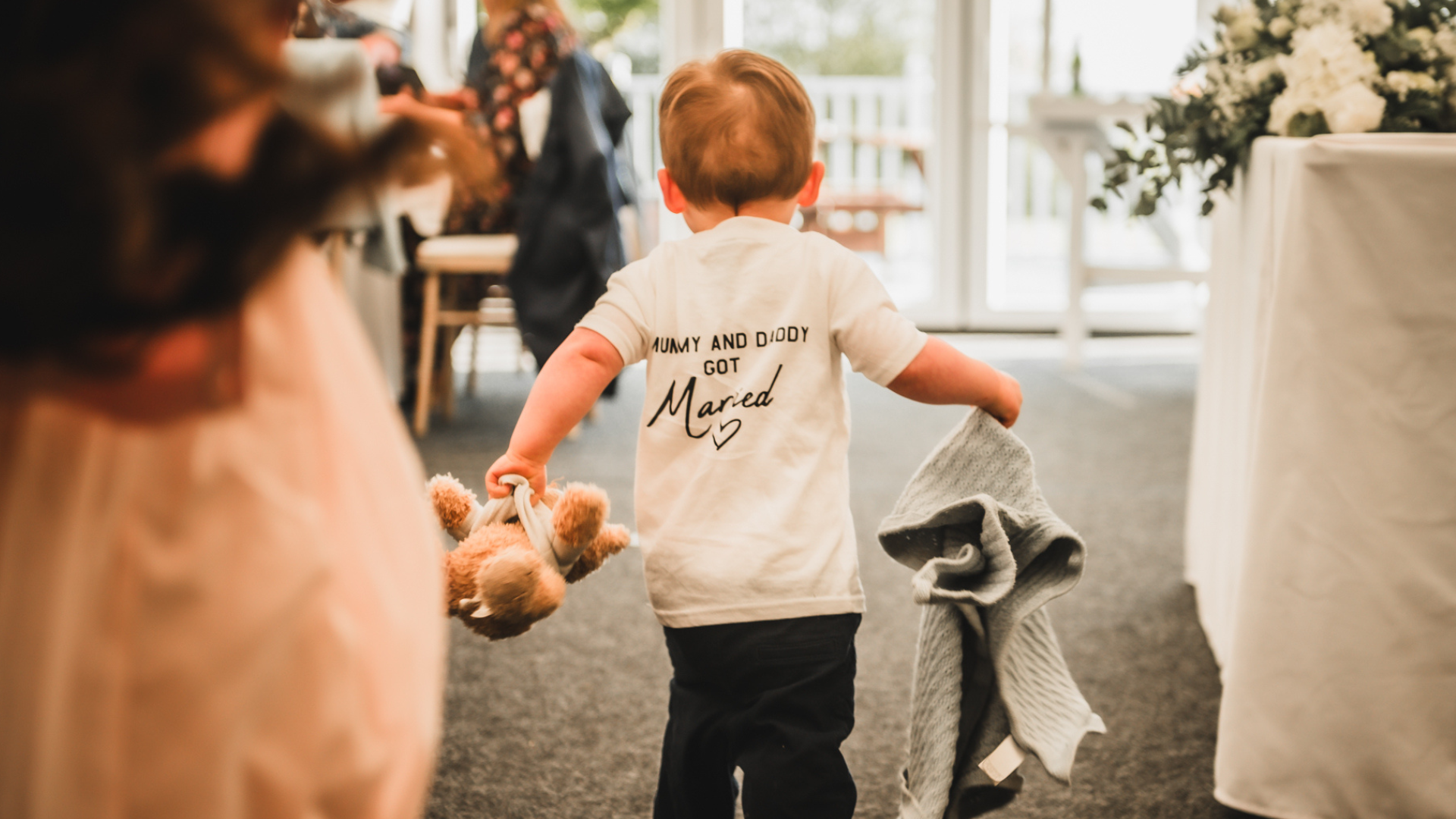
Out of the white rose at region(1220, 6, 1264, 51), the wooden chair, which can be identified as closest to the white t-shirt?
the white rose at region(1220, 6, 1264, 51)

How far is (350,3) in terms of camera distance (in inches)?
127

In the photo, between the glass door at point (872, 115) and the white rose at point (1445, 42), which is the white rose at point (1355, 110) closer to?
the white rose at point (1445, 42)

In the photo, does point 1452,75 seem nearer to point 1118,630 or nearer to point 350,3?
point 1118,630

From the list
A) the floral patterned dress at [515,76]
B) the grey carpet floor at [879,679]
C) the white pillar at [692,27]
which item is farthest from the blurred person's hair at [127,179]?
the white pillar at [692,27]

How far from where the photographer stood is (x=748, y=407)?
0.96 metres

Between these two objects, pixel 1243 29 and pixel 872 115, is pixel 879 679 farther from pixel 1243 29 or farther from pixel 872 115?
pixel 872 115

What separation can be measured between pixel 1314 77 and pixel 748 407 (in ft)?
3.27

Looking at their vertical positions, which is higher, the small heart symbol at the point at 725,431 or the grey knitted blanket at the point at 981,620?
the small heart symbol at the point at 725,431

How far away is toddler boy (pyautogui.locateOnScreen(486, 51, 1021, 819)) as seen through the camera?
0.94m

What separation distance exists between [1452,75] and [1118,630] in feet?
2.95

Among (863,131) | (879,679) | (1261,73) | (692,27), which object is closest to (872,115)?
(863,131)

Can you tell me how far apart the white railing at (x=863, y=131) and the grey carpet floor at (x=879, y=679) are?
325cm

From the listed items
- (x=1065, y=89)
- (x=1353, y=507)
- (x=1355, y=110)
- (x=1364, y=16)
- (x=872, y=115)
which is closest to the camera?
(x=1353, y=507)

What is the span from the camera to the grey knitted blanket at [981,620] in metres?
1.00
